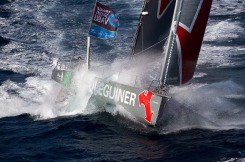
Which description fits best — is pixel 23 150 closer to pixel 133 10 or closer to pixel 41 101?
pixel 41 101

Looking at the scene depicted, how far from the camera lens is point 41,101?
56.5 ft

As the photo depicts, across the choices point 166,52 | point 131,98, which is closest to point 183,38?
point 166,52

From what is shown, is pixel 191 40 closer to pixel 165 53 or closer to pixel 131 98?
pixel 165 53

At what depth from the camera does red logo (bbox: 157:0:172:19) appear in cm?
1449

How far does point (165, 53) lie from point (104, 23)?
8.23 feet

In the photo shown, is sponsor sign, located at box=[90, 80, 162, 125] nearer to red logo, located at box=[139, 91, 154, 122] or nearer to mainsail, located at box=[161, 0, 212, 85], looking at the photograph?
red logo, located at box=[139, 91, 154, 122]

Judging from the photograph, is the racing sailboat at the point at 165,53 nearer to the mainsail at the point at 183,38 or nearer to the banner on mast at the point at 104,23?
the mainsail at the point at 183,38

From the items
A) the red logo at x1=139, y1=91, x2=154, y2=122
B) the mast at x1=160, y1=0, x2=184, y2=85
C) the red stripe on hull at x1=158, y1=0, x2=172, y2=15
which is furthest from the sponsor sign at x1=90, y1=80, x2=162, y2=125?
the red stripe on hull at x1=158, y1=0, x2=172, y2=15

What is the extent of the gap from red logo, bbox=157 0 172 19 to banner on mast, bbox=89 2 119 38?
4.65 feet

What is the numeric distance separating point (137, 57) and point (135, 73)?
0.67 meters

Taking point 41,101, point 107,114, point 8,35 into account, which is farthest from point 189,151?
point 8,35

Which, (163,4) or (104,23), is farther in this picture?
(163,4)

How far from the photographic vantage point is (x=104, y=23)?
1447 cm

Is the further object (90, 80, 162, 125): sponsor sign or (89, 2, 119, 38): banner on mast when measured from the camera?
(89, 2, 119, 38): banner on mast
